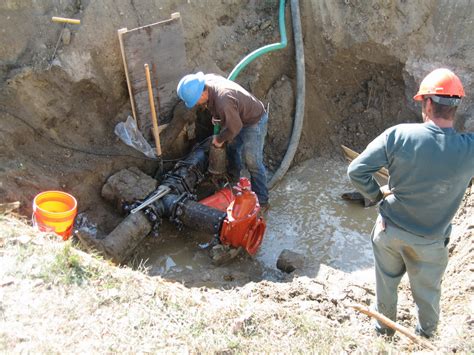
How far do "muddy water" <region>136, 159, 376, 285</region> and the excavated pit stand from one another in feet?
0.06

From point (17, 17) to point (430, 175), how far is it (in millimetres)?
4623

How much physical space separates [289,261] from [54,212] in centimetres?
239

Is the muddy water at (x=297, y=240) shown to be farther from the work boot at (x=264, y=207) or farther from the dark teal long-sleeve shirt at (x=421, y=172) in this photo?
the dark teal long-sleeve shirt at (x=421, y=172)

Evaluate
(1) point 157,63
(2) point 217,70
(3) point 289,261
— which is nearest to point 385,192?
(3) point 289,261

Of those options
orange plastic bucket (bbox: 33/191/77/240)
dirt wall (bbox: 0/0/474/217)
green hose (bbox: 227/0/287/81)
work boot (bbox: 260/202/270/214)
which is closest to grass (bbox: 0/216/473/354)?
orange plastic bucket (bbox: 33/191/77/240)

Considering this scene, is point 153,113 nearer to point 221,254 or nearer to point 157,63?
point 157,63

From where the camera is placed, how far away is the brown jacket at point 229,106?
17.9ft

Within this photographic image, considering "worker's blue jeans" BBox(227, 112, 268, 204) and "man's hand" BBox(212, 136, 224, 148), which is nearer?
"man's hand" BBox(212, 136, 224, 148)

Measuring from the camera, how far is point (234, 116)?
5531mm

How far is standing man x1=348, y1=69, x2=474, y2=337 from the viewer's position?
327 centimetres

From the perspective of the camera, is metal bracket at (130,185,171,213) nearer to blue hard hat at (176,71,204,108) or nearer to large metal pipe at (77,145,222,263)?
large metal pipe at (77,145,222,263)

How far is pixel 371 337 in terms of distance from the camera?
3742 millimetres

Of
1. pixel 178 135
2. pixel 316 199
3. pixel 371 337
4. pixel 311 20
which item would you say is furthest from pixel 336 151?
pixel 371 337

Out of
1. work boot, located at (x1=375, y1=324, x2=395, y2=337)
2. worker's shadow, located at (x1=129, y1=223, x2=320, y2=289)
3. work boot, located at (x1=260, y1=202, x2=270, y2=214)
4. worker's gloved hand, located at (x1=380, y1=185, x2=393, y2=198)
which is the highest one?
worker's gloved hand, located at (x1=380, y1=185, x2=393, y2=198)
